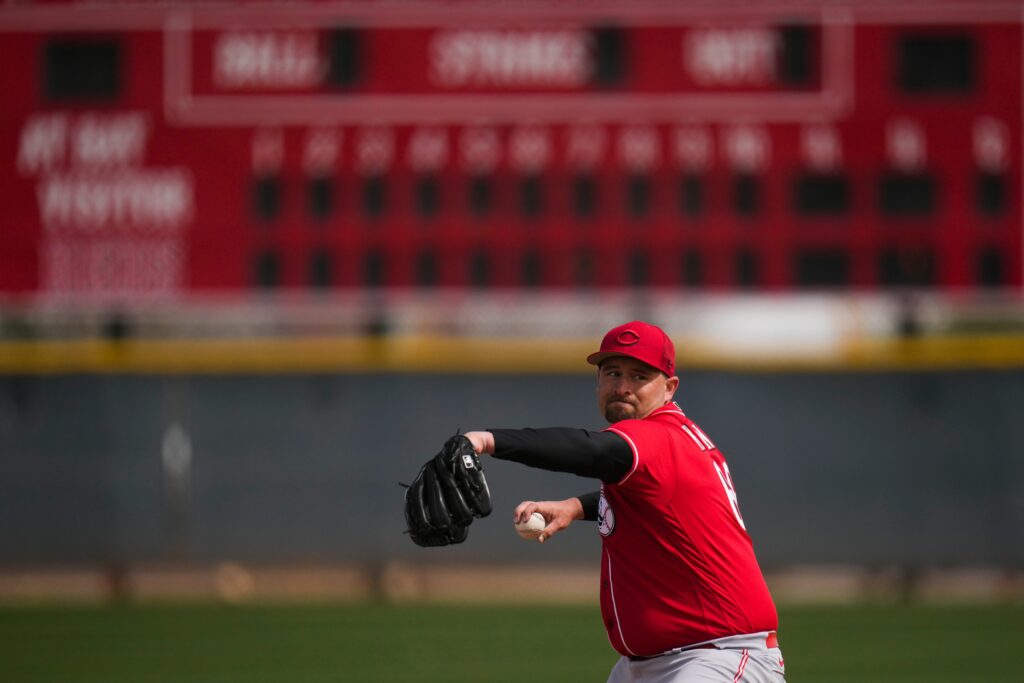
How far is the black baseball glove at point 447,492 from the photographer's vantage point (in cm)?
320

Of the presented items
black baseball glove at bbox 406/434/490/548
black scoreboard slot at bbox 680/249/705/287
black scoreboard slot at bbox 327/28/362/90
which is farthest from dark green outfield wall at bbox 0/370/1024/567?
black baseball glove at bbox 406/434/490/548

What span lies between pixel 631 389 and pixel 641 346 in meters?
0.13

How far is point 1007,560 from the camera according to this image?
10.3 metres

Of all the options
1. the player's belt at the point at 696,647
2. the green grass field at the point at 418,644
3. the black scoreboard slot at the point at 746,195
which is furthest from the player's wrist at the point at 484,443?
the black scoreboard slot at the point at 746,195

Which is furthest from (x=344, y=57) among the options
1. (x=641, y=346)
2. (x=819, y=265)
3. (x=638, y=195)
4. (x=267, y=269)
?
(x=641, y=346)

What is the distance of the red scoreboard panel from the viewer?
12539 millimetres

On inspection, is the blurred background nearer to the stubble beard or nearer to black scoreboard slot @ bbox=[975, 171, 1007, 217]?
black scoreboard slot @ bbox=[975, 171, 1007, 217]

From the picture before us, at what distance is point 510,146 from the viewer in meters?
12.7

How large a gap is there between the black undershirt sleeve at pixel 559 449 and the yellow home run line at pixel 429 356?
24.6 ft

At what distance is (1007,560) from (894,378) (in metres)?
1.42

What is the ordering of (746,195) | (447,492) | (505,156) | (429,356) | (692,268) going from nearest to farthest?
1. (447,492)
2. (429,356)
3. (692,268)
4. (746,195)
5. (505,156)

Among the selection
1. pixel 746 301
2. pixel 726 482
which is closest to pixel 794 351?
pixel 746 301

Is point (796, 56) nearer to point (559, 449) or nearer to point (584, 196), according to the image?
point (584, 196)

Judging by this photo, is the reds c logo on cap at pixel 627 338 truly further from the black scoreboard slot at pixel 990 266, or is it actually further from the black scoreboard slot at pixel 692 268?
the black scoreboard slot at pixel 990 266
